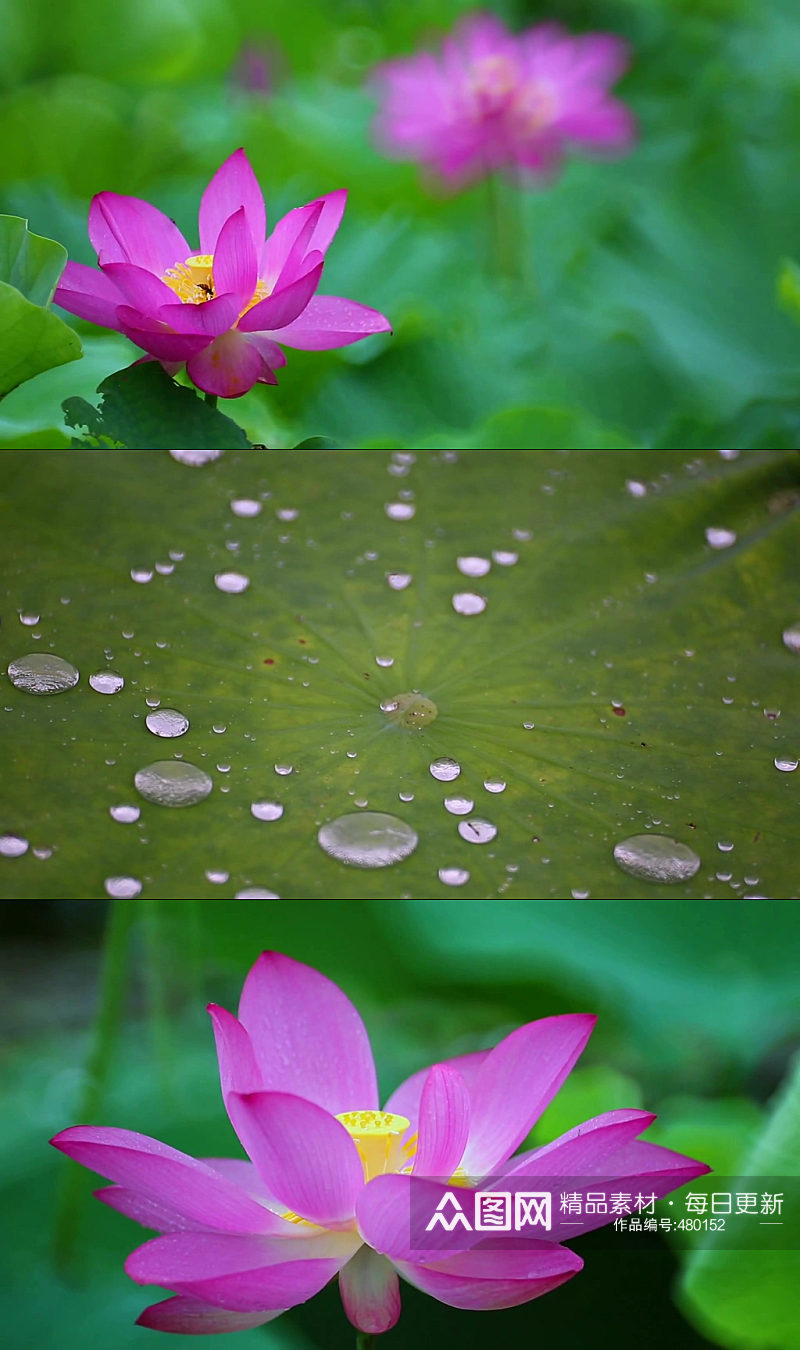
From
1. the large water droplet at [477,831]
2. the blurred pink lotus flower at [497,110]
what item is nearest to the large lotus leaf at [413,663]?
the large water droplet at [477,831]

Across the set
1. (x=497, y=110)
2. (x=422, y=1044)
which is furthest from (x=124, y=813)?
(x=497, y=110)

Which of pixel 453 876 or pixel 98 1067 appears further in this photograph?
pixel 98 1067

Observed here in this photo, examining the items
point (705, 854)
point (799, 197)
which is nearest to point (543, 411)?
point (705, 854)

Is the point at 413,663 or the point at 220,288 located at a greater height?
the point at 220,288

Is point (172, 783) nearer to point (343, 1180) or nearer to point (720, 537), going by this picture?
point (343, 1180)

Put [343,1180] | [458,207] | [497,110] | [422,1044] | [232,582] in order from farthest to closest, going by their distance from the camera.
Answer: [458,207], [497,110], [422,1044], [232,582], [343,1180]

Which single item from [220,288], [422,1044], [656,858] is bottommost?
[422,1044]

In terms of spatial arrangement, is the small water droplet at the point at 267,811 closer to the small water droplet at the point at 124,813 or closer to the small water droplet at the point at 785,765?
the small water droplet at the point at 124,813
